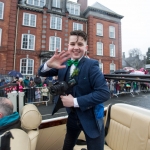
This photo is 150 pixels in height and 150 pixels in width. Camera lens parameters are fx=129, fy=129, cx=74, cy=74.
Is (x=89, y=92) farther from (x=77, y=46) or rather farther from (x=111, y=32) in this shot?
(x=111, y=32)

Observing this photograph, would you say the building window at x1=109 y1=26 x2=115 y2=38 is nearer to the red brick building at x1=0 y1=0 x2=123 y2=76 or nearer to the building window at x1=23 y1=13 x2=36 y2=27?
the red brick building at x1=0 y1=0 x2=123 y2=76

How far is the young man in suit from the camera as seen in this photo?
1213 mm

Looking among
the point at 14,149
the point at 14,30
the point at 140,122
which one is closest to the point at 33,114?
the point at 14,149

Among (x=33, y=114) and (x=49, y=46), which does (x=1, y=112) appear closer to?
(x=33, y=114)

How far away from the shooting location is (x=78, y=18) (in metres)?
19.0

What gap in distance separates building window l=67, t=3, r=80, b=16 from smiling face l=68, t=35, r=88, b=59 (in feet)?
67.5

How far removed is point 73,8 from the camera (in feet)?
65.5

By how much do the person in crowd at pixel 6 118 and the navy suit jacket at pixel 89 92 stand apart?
27.7 inches

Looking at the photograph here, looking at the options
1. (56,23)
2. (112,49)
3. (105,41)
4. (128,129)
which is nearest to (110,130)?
(128,129)

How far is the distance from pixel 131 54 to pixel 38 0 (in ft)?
169

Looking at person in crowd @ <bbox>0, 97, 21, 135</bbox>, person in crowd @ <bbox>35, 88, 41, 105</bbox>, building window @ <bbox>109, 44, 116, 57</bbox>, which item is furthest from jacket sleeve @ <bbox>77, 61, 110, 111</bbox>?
building window @ <bbox>109, 44, 116, 57</bbox>

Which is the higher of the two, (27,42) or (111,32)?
(111,32)

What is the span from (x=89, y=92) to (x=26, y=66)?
1579 cm

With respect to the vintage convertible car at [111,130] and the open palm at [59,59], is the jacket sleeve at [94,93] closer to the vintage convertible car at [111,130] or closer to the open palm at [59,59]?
the open palm at [59,59]
